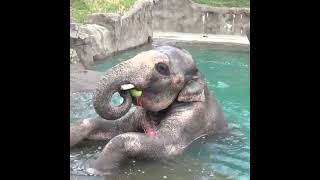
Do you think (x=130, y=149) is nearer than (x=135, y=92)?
Yes

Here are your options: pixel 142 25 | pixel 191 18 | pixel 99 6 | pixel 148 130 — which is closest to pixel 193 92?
pixel 148 130

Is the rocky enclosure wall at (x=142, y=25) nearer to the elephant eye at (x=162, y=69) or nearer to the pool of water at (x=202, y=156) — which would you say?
the elephant eye at (x=162, y=69)

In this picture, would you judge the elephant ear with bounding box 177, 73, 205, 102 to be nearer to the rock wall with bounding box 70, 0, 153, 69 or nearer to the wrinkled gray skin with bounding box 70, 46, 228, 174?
the wrinkled gray skin with bounding box 70, 46, 228, 174

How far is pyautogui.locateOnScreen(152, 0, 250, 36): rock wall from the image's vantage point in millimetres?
19297

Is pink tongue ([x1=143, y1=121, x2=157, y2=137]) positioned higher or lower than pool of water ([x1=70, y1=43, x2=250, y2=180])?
higher

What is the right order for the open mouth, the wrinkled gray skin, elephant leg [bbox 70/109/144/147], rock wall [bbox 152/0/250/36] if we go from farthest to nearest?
rock wall [bbox 152/0/250/36] → elephant leg [bbox 70/109/144/147] → the open mouth → the wrinkled gray skin

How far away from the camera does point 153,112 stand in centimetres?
566

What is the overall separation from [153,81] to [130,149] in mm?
781

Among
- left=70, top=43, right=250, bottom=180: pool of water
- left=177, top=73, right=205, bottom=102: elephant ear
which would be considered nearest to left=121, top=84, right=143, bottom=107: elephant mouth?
left=177, top=73, right=205, bottom=102: elephant ear

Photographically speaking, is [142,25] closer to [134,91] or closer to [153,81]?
[153,81]

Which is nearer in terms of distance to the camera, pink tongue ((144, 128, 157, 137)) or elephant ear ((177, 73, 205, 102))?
pink tongue ((144, 128, 157, 137))

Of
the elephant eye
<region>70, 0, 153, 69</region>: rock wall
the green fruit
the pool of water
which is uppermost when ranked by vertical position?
<region>70, 0, 153, 69</region>: rock wall
